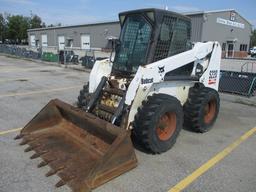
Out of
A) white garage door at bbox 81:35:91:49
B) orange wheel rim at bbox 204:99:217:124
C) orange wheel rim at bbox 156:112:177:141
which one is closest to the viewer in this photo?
orange wheel rim at bbox 156:112:177:141

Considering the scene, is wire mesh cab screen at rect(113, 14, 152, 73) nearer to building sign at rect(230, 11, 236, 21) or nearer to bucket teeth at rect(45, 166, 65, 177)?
bucket teeth at rect(45, 166, 65, 177)

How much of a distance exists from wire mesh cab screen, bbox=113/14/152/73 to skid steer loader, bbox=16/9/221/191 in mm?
19

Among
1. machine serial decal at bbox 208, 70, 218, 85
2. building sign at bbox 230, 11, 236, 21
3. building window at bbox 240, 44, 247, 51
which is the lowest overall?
machine serial decal at bbox 208, 70, 218, 85

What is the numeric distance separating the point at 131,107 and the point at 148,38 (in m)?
1.39

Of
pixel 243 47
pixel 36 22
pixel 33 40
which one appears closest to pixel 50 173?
pixel 243 47

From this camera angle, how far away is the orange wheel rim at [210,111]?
6.02 m

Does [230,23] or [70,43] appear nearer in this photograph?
[230,23]

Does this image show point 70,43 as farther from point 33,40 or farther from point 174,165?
point 174,165

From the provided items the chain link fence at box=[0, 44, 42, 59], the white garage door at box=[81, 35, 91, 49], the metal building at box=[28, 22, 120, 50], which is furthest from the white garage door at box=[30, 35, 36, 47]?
the white garage door at box=[81, 35, 91, 49]

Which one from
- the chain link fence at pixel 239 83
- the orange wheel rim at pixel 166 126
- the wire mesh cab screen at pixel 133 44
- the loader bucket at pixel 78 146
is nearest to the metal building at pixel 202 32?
the chain link fence at pixel 239 83

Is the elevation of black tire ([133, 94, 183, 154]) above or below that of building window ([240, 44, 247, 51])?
below

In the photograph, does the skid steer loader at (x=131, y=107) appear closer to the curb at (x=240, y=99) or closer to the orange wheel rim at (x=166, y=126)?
the orange wheel rim at (x=166, y=126)

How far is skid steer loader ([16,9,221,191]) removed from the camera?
12.8ft

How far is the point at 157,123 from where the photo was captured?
175 inches
